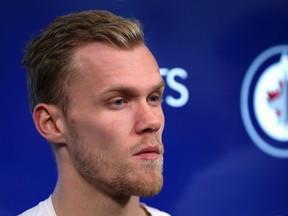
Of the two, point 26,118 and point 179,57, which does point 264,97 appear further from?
point 26,118

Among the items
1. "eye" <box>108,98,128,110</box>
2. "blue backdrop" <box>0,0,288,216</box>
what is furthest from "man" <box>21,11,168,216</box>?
"blue backdrop" <box>0,0,288,216</box>

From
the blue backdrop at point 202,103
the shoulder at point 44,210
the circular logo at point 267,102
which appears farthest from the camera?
the circular logo at point 267,102

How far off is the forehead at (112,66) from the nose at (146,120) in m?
0.05

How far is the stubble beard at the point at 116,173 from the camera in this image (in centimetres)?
96

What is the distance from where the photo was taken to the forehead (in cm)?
99

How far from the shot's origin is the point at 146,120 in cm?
96

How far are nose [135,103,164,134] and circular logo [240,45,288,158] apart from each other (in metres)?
0.59

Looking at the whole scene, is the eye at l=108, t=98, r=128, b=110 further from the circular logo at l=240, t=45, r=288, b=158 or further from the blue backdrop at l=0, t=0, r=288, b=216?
the circular logo at l=240, t=45, r=288, b=158

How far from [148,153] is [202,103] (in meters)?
0.54

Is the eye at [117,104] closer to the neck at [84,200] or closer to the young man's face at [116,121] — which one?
the young man's face at [116,121]

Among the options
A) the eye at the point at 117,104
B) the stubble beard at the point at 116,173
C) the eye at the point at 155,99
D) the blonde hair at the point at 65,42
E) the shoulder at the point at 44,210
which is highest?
the blonde hair at the point at 65,42

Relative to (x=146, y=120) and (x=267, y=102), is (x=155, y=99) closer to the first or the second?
(x=146, y=120)

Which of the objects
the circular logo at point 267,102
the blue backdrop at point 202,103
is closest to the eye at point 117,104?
the blue backdrop at point 202,103

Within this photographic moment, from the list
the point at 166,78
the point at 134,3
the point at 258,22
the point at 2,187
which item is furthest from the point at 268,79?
the point at 2,187
